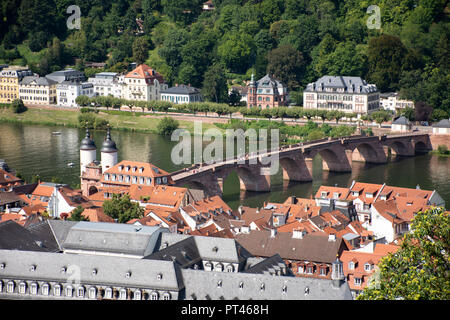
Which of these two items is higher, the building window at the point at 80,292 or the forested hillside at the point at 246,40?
the forested hillside at the point at 246,40

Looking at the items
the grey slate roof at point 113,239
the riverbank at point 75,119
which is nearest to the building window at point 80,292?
the grey slate roof at point 113,239

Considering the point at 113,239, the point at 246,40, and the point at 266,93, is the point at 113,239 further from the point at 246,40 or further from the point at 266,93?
the point at 246,40

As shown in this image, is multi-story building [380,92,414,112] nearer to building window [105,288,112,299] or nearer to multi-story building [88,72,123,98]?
multi-story building [88,72,123,98]

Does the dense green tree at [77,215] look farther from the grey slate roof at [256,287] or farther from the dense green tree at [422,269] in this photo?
the dense green tree at [422,269]

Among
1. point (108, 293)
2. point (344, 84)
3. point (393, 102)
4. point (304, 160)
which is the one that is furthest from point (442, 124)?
point (108, 293)

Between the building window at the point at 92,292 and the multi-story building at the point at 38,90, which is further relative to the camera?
the multi-story building at the point at 38,90

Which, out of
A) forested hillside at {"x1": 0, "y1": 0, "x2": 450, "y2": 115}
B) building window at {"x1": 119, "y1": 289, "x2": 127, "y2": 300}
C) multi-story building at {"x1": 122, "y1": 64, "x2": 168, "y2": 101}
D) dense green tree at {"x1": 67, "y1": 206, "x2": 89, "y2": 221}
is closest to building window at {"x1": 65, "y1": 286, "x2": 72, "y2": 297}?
building window at {"x1": 119, "y1": 289, "x2": 127, "y2": 300}

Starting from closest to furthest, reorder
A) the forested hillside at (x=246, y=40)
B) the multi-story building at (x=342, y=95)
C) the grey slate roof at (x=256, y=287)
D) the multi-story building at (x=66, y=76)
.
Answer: the grey slate roof at (x=256, y=287) < the multi-story building at (x=342, y=95) < the forested hillside at (x=246, y=40) < the multi-story building at (x=66, y=76)
